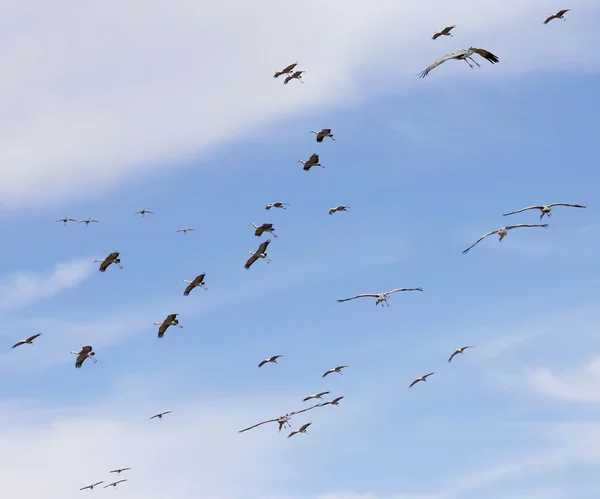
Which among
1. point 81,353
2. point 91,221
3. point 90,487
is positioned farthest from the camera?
point 90,487

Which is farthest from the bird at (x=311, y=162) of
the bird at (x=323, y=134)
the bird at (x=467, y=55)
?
the bird at (x=467, y=55)

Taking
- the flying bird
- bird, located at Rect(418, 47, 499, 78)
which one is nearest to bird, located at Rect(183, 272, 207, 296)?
the flying bird

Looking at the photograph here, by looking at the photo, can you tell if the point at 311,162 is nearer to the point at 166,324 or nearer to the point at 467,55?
the point at 166,324

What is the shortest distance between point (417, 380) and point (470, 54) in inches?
2810

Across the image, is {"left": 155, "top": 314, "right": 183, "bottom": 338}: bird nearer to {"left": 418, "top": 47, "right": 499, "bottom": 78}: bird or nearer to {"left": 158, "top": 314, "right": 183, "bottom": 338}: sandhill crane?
{"left": 158, "top": 314, "right": 183, "bottom": 338}: sandhill crane

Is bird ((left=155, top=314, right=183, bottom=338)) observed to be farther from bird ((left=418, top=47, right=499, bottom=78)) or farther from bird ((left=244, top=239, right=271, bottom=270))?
bird ((left=418, top=47, right=499, bottom=78))

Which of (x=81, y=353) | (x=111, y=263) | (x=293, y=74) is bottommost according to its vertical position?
(x=81, y=353)

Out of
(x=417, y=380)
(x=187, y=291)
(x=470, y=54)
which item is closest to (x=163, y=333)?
(x=187, y=291)

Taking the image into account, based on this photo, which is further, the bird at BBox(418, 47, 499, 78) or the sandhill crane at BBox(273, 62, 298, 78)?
the sandhill crane at BBox(273, 62, 298, 78)

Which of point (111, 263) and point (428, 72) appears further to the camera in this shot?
point (111, 263)

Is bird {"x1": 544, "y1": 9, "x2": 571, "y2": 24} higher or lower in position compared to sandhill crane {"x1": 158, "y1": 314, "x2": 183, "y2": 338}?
higher

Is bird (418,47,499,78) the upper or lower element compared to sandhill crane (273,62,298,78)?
lower

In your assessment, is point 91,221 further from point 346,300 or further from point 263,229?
point 346,300

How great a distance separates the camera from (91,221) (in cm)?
11981
